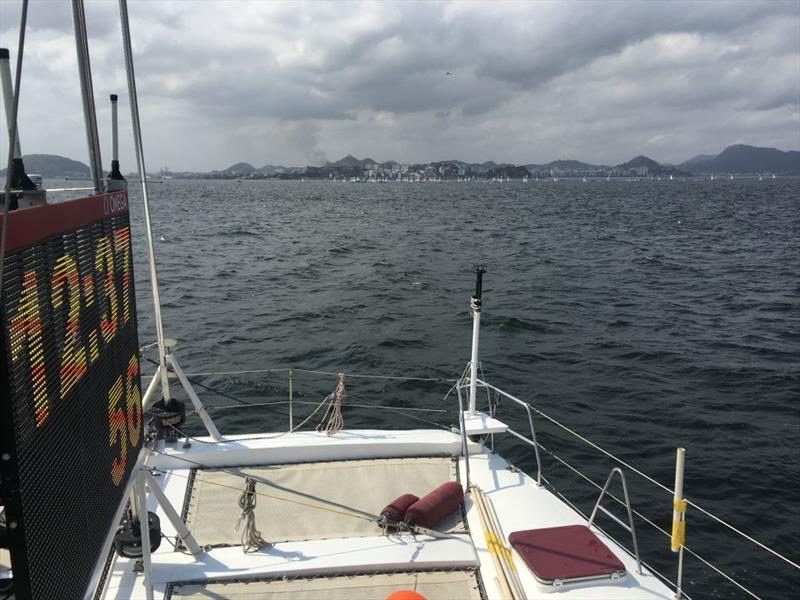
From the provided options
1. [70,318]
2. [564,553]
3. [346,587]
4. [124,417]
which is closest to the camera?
[70,318]

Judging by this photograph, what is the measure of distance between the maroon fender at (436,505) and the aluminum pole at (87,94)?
4.39 metres

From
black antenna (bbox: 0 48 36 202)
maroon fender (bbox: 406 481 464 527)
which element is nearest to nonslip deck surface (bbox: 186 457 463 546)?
maroon fender (bbox: 406 481 464 527)

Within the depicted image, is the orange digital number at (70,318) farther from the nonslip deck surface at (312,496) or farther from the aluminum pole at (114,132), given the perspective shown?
the nonslip deck surface at (312,496)

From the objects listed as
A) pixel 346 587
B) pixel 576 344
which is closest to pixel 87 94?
pixel 346 587

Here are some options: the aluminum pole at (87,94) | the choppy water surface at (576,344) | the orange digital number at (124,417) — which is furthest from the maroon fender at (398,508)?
the choppy water surface at (576,344)

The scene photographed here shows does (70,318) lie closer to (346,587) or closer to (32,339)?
(32,339)

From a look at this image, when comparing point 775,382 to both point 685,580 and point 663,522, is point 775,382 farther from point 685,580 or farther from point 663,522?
point 685,580

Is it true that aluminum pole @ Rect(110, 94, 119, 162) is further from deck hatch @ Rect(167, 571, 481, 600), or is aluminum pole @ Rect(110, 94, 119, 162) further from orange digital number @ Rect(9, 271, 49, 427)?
deck hatch @ Rect(167, 571, 481, 600)

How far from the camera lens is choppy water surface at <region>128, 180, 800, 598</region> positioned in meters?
13.2

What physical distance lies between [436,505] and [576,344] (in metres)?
16.6

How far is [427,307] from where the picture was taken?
27766mm

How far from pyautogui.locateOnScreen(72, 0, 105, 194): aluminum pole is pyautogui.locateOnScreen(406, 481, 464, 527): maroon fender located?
4390 millimetres

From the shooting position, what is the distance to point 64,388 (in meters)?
3.91

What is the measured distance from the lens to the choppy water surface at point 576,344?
13.2 m
